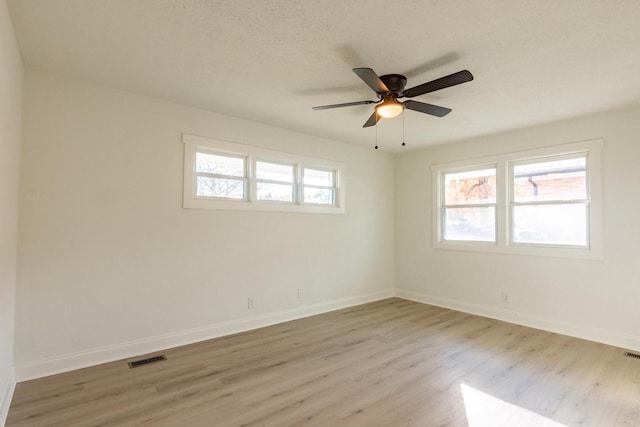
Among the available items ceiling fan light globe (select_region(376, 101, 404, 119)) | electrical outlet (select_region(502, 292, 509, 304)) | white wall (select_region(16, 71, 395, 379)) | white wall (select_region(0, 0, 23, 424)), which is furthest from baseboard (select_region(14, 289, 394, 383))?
ceiling fan light globe (select_region(376, 101, 404, 119))

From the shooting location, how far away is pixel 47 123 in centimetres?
287

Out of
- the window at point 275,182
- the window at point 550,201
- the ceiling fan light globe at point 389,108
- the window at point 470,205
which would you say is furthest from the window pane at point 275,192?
the window at point 550,201

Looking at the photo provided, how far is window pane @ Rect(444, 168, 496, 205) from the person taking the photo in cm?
487

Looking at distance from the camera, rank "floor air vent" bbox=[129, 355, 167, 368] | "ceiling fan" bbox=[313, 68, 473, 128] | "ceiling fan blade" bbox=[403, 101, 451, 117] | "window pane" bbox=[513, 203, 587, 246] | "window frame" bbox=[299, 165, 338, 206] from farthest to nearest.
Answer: "window frame" bbox=[299, 165, 338, 206] < "window pane" bbox=[513, 203, 587, 246] < "floor air vent" bbox=[129, 355, 167, 368] < "ceiling fan blade" bbox=[403, 101, 451, 117] < "ceiling fan" bbox=[313, 68, 473, 128]

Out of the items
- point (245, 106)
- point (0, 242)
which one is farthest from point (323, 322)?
point (0, 242)

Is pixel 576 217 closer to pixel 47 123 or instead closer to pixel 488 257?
pixel 488 257

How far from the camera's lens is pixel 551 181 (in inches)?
167

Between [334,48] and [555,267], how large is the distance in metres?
3.89

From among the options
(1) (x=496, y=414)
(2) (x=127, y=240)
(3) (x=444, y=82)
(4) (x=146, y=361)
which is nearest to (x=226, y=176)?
(2) (x=127, y=240)

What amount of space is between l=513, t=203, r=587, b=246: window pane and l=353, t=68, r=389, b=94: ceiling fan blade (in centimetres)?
308

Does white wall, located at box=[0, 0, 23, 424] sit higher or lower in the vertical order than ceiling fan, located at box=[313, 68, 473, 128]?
lower

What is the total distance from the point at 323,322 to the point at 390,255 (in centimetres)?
214

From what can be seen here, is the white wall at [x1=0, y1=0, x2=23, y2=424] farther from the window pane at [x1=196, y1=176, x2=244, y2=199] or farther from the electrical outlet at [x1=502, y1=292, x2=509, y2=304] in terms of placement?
the electrical outlet at [x1=502, y1=292, x2=509, y2=304]

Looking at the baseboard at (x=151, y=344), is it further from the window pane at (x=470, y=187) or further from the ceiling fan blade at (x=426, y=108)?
the ceiling fan blade at (x=426, y=108)
